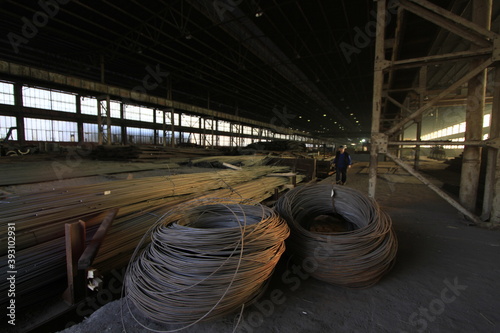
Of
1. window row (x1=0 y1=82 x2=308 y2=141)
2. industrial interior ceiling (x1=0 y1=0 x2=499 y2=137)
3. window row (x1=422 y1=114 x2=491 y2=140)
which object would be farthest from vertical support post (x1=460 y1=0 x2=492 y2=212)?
window row (x1=422 y1=114 x2=491 y2=140)

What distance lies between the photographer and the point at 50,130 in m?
16.2

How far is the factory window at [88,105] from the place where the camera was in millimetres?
17625


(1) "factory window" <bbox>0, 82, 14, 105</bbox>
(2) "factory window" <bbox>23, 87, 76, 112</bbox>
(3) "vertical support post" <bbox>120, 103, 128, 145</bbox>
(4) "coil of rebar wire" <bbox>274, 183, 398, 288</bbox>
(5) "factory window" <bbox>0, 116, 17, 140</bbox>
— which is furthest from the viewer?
(3) "vertical support post" <bbox>120, 103, 128, 145</bbox>

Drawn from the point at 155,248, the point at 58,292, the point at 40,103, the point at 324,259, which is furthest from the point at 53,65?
the point at 324,259

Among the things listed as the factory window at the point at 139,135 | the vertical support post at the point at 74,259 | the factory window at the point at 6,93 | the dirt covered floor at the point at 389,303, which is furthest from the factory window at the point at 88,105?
the dirt covered floor at the point at 389,303

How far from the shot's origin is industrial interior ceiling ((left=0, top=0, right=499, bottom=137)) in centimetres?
825

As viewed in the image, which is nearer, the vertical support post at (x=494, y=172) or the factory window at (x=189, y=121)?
the vertical support post at (x=494, y=172)

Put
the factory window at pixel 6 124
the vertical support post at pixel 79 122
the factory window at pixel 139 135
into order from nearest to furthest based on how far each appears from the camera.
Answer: the factory window at pixel 6 124 → the vertical support post at pixel 79 122 → the factory window at pixel 139 135

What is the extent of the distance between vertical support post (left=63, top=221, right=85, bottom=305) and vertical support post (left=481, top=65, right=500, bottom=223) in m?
5.63

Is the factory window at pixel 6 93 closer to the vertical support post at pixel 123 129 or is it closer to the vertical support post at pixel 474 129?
the vertical support post at pixel 123 129

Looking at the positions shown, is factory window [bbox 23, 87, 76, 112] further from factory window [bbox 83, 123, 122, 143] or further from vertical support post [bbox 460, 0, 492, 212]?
vertical support post [bbox 460, 0, 492, 212]

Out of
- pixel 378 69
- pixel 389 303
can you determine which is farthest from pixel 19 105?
pixel 389 303

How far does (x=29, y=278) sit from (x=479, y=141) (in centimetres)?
603

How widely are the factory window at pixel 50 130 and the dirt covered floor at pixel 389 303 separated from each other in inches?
767
